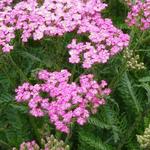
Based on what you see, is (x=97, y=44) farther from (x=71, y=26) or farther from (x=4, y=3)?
(x=4, y=3)

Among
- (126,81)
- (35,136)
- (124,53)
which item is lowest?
(35,136)

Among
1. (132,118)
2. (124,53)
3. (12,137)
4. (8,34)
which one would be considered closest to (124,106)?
(132,118)

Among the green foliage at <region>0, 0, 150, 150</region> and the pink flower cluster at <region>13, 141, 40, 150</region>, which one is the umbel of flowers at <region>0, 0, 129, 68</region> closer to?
the green foliage at <region>0, 0, 150, 150</region>

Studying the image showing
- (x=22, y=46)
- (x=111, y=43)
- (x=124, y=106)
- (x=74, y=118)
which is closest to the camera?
(x=74, y=118)

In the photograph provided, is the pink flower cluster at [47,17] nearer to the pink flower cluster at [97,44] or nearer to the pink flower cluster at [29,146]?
the pink flower cluster at [97,44]

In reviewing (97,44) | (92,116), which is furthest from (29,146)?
(97,44)

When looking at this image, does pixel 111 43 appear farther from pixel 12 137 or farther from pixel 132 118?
pixel 12 137

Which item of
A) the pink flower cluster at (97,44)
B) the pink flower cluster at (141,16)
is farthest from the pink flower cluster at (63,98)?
the pink flower cluster at (141,16)
